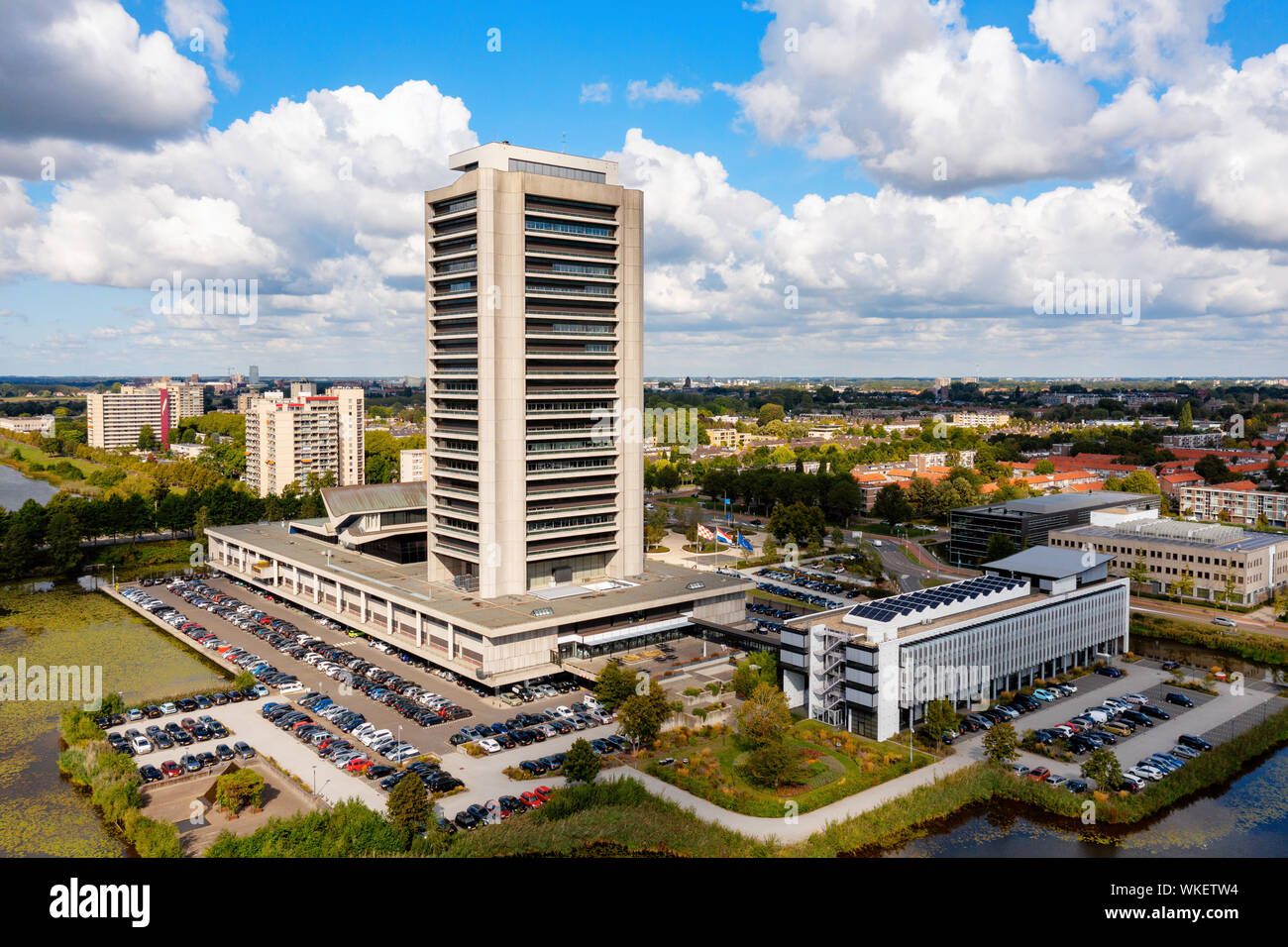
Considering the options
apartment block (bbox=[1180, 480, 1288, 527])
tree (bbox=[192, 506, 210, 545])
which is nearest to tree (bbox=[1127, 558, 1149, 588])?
apartment block (bbox=[1180, 480, 1288, 527])

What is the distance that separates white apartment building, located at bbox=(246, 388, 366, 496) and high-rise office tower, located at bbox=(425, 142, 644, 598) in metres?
63.4

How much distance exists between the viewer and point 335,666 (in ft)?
165

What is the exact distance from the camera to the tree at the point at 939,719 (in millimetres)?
38938

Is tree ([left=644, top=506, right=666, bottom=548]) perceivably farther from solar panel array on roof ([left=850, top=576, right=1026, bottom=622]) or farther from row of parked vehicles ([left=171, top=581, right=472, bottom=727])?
solar panel array on roof ([left=850, top=576, right=1026, bottom=622])

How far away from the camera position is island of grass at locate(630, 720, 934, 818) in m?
34.2

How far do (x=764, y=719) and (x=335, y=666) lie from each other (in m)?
26.8

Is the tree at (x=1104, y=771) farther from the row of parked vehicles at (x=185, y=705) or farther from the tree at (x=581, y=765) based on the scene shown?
the row of parked vehicles at (x=185, y=705)

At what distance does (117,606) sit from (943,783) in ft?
199

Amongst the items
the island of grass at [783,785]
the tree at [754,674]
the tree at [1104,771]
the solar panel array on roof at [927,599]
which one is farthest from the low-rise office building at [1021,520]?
the island of grass at [783,785]

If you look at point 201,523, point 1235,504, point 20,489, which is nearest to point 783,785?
point 201,523

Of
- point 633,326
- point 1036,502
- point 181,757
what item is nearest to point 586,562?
point 633,326

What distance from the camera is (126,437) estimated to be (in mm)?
171625

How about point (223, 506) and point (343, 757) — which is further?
point (223, 506)

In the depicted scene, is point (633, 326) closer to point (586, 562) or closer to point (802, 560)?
point (586, 562)
